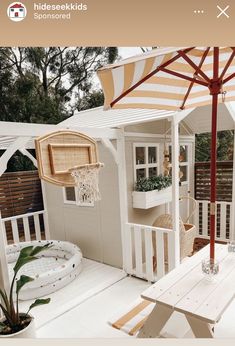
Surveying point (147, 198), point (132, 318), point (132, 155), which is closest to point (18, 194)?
point (132, 155)

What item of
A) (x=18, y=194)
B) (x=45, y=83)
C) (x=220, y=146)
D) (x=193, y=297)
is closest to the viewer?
(x=193, y=297)

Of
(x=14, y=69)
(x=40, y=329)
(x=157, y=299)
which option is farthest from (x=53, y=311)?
(x=14, y=69)

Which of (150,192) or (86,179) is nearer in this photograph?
(86,179)

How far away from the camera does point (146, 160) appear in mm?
3225

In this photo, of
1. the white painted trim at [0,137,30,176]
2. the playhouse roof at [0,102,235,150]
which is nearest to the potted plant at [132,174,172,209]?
the playhouse roof at [0,102,235,150]

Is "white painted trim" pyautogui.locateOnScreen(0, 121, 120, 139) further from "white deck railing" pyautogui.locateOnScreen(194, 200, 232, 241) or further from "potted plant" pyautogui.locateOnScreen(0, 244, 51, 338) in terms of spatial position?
"white deck railing" pyautogui.locateOnScreen(194, 200, 232, 241)

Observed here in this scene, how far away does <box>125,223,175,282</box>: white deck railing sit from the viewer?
2.61 meters

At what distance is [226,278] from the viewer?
53.7 inches

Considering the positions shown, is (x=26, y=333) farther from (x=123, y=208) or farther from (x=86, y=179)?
(x=123, y=208)

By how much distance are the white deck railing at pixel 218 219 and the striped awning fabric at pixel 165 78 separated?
8.39 ft

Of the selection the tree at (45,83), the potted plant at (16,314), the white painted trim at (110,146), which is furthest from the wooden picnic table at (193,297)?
the tree at (45,83)

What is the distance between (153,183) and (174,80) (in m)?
1.63

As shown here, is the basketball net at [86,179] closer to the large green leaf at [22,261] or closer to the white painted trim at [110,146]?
the white painted trim at [110,146]

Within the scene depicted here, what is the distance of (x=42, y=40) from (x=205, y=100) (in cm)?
155
